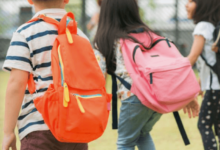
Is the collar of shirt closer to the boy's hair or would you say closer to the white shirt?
the boy's hair

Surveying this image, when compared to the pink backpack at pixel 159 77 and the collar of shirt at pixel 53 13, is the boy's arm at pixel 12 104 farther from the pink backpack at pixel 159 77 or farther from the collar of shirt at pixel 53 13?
the pink backpack at pixel 159 77

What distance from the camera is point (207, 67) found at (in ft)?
12.9

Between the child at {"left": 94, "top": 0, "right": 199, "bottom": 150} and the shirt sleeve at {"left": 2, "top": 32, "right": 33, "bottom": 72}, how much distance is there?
3.38ft

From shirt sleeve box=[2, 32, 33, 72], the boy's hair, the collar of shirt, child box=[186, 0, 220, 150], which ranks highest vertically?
the boy's hair

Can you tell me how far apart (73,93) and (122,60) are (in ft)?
3.26

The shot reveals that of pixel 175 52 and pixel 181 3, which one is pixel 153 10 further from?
pixel 175 52

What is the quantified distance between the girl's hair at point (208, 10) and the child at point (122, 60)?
3.17ft

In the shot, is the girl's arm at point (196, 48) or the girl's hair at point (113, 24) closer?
the girl's hair at point (113, 24)

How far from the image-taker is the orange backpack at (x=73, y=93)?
81.0 inches

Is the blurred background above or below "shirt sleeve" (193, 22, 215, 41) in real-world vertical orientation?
below

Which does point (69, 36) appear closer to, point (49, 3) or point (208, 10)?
point (49, 3)

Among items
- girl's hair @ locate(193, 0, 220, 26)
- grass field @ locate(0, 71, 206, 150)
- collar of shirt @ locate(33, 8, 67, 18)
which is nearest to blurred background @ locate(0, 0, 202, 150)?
grass field @ locate(0, 71, 206, 150)

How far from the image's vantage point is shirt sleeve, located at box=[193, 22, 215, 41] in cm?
381

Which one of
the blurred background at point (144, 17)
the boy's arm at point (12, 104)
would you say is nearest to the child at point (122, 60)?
the boy's arm at point (12, 104)
